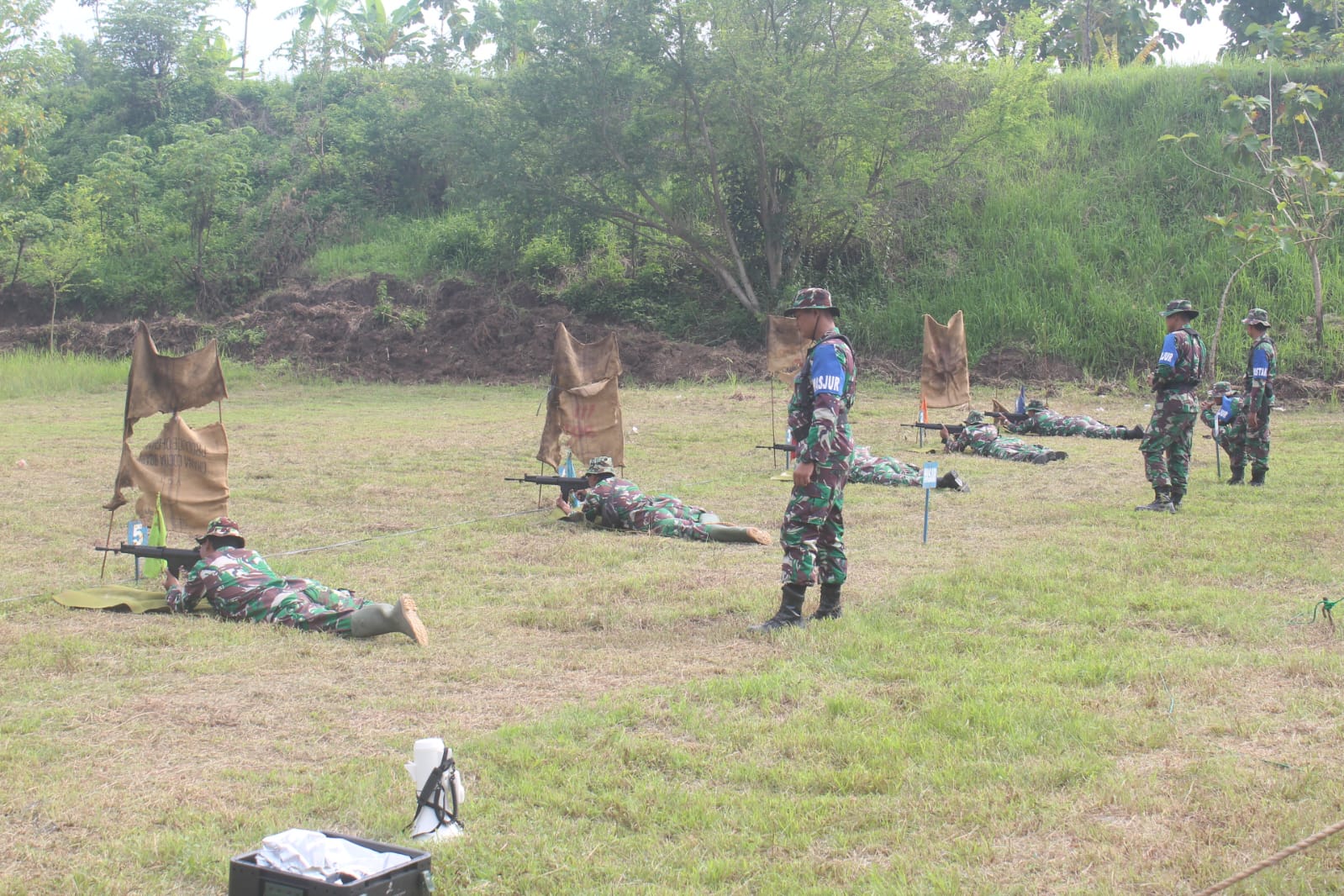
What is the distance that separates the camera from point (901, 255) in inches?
1217

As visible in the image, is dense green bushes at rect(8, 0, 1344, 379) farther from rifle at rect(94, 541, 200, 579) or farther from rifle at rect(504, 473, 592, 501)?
rifle at rect(94, 541, 200, 579)

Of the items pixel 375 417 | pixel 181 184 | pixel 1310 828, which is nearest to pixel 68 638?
pixel 1310 828

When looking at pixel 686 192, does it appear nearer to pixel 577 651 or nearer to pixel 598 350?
pixel 598 350

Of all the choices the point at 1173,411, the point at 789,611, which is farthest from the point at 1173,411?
the point at 789,611

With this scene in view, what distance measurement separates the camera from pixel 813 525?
6.89 metres

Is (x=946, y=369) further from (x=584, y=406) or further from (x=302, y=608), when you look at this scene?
(x=302, y=608)

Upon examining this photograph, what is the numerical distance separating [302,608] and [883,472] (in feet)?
24.7

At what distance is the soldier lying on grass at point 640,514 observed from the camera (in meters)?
9.89

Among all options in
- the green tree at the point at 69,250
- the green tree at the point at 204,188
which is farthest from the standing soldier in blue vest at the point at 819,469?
the green tree at the point at 69,250

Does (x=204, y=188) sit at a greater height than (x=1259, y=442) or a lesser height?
greater

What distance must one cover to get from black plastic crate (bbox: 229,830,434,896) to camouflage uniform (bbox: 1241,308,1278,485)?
36.2 ft

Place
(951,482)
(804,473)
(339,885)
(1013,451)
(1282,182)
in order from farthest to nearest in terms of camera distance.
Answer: (1282,182)
(1013,451)
(951,482)
(804,473)
(339,885)

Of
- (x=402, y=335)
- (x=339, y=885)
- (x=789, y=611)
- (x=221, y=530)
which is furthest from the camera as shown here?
(x=402, y=335)

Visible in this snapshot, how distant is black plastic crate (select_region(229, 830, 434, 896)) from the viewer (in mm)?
3289
